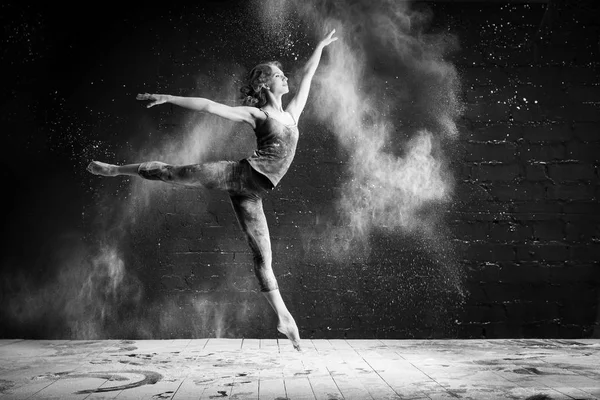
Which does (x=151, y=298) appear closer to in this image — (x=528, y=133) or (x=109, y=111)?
(x=109, y=111)

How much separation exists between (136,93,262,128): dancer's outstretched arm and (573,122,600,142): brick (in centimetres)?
285

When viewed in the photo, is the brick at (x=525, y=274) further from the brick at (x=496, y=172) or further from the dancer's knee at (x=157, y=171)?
the dancer's knee at (x=157, y=171)

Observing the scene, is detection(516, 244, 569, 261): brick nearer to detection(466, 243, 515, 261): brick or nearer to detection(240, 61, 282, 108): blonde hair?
detection(466, 243, 515, 261): brick

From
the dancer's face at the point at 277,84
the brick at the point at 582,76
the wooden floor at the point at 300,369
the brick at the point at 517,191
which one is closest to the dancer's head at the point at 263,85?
the dancer's face at the point at 277,84

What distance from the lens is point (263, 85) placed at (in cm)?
419

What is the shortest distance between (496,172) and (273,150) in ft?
7.35

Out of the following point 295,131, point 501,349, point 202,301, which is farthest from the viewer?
point 202,301

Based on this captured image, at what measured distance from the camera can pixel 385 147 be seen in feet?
17.7

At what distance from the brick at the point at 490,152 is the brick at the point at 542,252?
72cm

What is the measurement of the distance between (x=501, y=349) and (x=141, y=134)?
3.17 metres

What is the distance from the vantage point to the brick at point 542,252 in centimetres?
538

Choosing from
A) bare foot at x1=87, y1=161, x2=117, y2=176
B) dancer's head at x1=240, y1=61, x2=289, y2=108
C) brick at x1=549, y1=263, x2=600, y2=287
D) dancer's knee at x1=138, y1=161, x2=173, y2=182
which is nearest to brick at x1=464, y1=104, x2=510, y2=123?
brick at x1=549, y1=263, x2=600, y2=287

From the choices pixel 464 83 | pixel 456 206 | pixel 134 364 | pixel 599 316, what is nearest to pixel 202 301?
pixel 134 364

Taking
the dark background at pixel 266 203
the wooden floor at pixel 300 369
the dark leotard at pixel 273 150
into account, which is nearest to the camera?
the wooden floor at pixel 300 369
